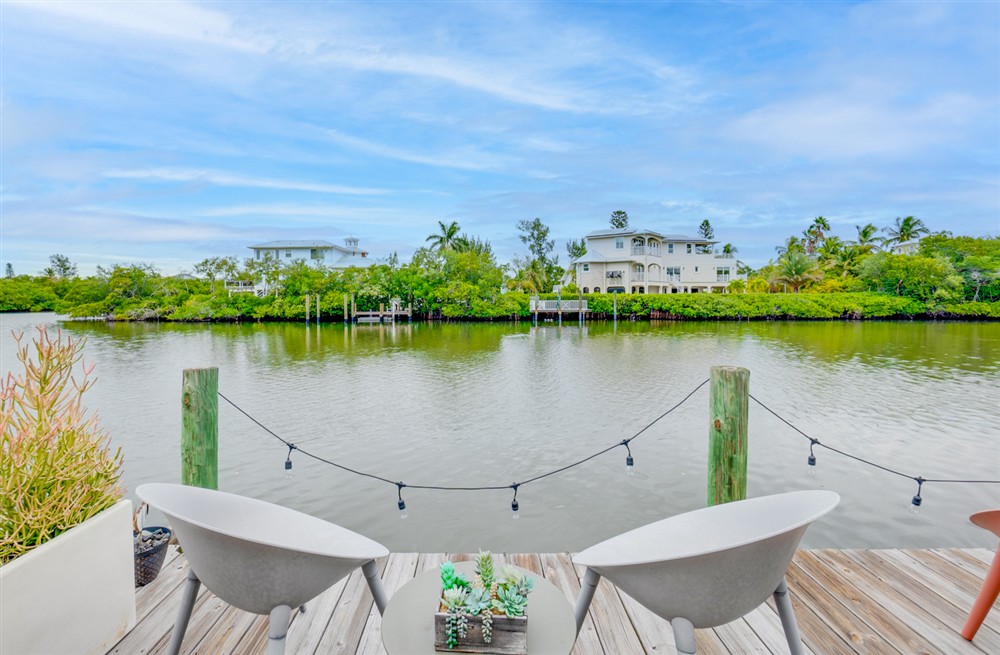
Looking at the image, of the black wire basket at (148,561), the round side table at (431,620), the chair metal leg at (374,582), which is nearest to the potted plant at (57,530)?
the black wire basket at (148,561)

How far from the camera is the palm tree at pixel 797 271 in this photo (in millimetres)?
39188

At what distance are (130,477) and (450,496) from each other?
404 cm

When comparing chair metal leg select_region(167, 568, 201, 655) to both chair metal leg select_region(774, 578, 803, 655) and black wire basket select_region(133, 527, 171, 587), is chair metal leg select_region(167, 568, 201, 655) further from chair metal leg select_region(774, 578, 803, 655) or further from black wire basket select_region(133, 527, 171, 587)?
chair metal leg select_region(774, 578, 803, 655)

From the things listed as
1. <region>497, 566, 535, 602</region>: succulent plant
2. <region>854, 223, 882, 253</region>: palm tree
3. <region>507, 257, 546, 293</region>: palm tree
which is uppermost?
<region>854, 223, 882, 253</region>: palm tree

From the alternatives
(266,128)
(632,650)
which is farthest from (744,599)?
(266,128)

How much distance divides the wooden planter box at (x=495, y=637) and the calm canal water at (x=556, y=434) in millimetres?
3315

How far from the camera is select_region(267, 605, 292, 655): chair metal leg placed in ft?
4.76

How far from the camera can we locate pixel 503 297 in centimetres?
3591

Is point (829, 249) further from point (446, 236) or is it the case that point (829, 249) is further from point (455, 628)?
point (455, 628)

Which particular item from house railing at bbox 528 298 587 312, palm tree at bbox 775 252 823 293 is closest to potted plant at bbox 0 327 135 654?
house railing at bbox 528 298 587 312

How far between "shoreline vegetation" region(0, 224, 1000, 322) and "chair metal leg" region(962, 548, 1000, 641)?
3347cm

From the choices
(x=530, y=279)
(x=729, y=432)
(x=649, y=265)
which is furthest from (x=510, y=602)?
(x=530, y=279)

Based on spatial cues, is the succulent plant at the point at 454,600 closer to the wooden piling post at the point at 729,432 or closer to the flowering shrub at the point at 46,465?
the flowering shrub at the point at 46,465

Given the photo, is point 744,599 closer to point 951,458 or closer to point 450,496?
point 450,496
